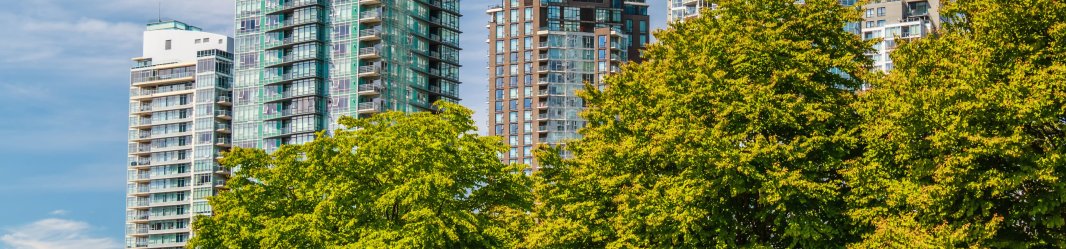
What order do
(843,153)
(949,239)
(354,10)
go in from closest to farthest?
(949,239) → (843,153) → (354,10)

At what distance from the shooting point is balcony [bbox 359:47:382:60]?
17950cm

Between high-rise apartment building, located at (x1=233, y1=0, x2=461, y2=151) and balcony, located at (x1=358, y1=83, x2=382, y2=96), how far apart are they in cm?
13

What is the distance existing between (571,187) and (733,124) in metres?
9.83

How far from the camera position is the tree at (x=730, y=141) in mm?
55031

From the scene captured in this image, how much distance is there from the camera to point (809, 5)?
197 feet

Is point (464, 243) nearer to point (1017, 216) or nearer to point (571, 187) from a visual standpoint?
point (571, 187)

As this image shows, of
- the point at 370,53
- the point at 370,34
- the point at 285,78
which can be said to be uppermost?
the point at 370,34

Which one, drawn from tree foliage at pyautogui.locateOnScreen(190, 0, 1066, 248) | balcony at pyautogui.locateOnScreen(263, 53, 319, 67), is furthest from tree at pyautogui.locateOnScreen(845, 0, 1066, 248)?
balcony at pyautogui.locateOnScreen(263, 53, 319, 67)

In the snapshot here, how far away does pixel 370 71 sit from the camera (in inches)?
7087

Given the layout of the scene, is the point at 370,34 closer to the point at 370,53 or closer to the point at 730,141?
the point at 370,53

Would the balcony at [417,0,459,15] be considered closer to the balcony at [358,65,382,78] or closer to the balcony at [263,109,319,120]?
the balcony at [358,65,382,78]

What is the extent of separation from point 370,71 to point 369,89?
2.28 m

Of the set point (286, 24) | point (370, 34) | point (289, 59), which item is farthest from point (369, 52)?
point (286, 24)

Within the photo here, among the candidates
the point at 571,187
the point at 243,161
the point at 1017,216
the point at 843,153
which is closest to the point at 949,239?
the point at 1017,216
